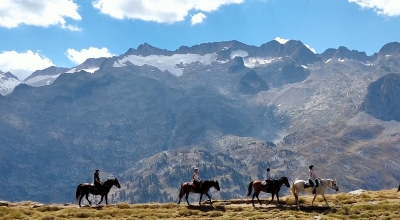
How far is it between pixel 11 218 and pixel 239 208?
23.8 meters

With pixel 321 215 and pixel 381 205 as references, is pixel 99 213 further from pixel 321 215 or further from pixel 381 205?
pixel 381 205

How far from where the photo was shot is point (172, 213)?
43.8 metres

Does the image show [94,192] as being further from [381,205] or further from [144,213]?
[381,205]

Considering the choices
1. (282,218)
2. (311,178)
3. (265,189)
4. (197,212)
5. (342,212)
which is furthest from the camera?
(265,189)

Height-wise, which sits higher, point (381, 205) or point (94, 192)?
point (94, 192)

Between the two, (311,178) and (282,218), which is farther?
(311,178)

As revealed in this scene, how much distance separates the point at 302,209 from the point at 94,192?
83.6 feet

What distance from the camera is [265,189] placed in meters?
51.4

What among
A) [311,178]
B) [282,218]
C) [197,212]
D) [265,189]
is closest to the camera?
[282,218]

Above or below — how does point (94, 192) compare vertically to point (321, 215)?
above

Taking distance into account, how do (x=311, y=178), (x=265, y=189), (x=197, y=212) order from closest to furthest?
(x=197, y=212) → (x=311, y=178) → (x=265, y=189)

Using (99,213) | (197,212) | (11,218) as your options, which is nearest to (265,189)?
(197,212)

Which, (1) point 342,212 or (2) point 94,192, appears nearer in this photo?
(1) point 342,212

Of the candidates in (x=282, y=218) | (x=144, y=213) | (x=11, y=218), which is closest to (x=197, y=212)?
(x=144, y=213)
